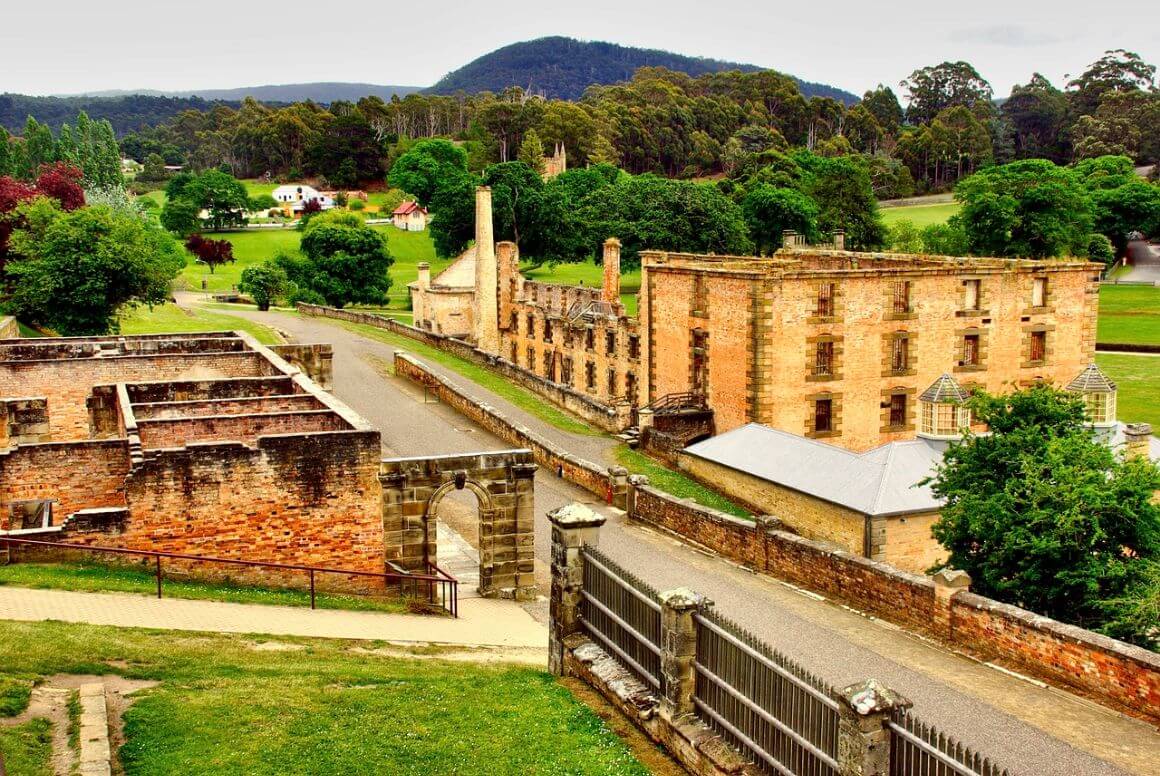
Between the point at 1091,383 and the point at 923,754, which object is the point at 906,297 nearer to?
the point at 1091,383

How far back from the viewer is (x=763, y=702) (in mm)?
12445

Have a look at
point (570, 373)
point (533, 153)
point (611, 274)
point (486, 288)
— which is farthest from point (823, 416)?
point (533, 153)

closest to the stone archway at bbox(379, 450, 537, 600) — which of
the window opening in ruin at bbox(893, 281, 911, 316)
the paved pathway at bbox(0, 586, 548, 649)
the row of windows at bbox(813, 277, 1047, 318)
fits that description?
the paved pathway at bbox(0, 586, 548, 649)

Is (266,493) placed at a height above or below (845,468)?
above

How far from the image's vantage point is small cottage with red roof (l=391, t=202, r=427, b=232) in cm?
12994

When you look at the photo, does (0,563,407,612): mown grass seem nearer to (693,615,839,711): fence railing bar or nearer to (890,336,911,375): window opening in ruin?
(693,615,839,711): fence railing bar

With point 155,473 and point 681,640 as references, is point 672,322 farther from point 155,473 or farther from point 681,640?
point 681,640

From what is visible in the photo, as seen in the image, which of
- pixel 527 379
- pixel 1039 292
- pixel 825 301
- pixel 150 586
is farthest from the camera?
pixel 527 379

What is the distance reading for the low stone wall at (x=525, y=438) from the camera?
32625mm

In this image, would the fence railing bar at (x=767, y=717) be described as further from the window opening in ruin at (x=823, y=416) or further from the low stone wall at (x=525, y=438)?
the window opening in ruin at (x=823, y=416)

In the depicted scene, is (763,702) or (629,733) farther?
(629,733)

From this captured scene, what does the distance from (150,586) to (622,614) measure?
9009mm

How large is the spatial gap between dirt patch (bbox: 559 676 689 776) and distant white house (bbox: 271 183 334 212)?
138611mm

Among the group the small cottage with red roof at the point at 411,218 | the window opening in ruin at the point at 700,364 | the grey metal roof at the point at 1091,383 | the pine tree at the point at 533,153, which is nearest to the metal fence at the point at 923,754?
the grey metal roof at the point at 1091,383
